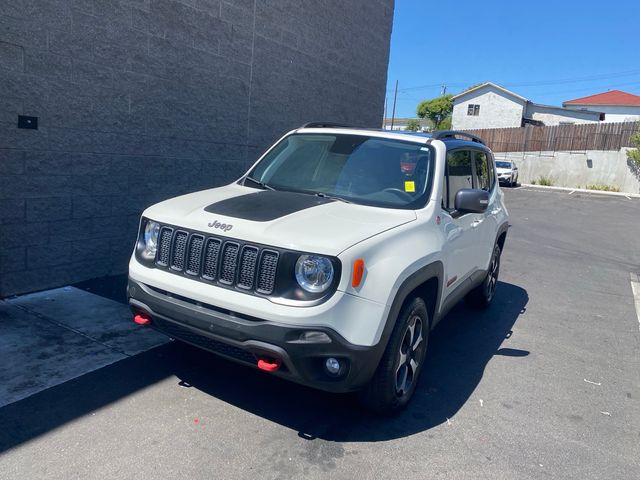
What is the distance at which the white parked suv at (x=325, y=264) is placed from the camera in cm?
290

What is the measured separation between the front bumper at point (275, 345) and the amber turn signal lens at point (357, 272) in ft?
0.96

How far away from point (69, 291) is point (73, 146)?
151cm

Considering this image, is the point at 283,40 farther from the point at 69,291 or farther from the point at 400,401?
the point at 400,401

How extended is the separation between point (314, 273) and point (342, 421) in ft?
3.80

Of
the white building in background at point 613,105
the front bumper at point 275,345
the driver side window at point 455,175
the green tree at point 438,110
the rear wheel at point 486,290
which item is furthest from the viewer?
the green tree at point 438,110

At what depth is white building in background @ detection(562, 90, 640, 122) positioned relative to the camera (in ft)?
168

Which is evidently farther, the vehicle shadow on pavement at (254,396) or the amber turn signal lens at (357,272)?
the vehicle shadow on pavement at (254,396)

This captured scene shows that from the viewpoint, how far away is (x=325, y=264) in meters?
2.91

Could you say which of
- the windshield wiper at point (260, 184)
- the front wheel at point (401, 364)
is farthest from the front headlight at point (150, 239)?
the front wheel at point (401, 364)

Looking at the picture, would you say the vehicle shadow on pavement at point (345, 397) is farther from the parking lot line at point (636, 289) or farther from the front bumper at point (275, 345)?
the parking lot line at point (636, 289)

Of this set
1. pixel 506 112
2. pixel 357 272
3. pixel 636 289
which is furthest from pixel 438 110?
pixel 357 272

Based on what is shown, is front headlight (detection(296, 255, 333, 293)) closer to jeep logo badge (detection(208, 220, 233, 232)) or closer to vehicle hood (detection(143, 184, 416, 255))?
vehicle hood (detection(143, 184, 416, 255))

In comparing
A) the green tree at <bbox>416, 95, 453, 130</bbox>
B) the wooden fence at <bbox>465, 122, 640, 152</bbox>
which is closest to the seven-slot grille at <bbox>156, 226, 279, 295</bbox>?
the wooden fence at <bbox>465, 122, 640, 152</bbox>

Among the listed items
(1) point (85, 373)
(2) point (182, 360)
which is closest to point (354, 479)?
(2) point (182, 360)
